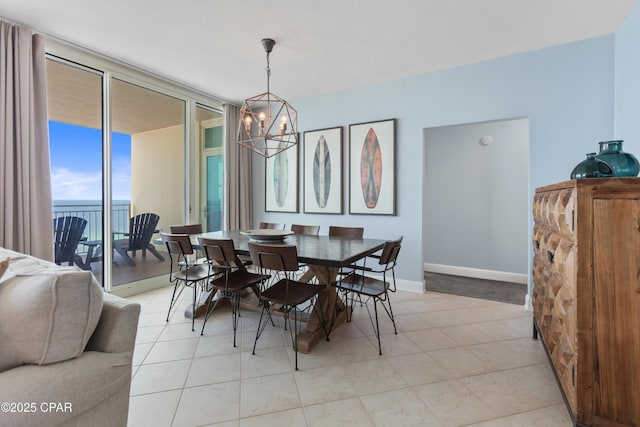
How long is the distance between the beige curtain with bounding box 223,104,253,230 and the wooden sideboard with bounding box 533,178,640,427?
413cm

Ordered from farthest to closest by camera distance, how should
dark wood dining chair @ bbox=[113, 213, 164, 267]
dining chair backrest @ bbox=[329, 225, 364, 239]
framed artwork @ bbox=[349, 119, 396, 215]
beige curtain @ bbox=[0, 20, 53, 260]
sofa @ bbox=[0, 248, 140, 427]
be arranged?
framed artwork @ bbox=[349, 119, 396, 215], dark wood dining chair @ bbox=[113, 213, 164, 267], dining chair backrest @ bbox=[329, 225, 364, 239], beige curtain @ bbox=[0, 20, 53, 260], sofa @ bbox=[0, 248, 140, 427]

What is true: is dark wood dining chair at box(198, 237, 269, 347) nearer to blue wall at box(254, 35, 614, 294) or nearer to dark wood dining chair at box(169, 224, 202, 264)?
dark wood dining chair at box(169, 224, 202, 264)

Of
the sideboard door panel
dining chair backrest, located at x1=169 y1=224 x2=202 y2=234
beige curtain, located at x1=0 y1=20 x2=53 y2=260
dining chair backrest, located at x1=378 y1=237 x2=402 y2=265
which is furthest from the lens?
dining chair backrest, located at x1=169 y1=224 x2=202 y2=234

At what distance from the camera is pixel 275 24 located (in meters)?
2.55

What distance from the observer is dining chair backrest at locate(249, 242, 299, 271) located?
1979 mm

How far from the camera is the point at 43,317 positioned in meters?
0.89

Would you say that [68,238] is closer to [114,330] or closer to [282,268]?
[282,268]

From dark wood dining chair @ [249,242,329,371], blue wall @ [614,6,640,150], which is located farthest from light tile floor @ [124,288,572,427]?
blue wall @ [614,6,640,150]

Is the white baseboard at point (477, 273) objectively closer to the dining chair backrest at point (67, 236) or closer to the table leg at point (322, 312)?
the table leg at point (322, 312)

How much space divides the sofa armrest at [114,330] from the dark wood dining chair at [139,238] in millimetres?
2826

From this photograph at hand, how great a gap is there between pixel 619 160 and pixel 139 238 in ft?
14.7

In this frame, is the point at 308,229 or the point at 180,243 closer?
the point at 180,243

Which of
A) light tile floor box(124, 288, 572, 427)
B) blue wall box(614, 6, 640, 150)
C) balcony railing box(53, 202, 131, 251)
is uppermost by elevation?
blue wall box(614, 6, 640, 150)

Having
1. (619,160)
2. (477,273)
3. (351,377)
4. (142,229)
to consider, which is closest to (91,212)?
(142,229)
